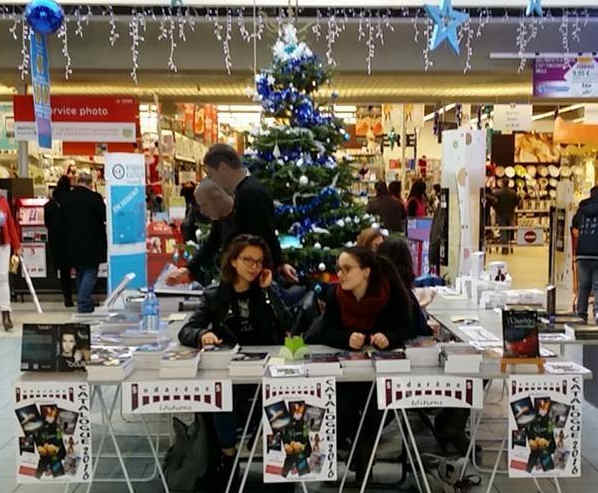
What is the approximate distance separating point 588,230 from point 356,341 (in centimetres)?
465

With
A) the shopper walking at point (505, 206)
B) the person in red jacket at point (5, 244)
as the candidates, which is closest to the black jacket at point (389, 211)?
the person in red jacket at point (5, 244)

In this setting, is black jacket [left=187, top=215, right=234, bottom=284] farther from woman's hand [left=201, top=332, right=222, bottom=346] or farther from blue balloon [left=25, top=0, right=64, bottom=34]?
blue balloon [left=25, top=0, right=64, bottom=34]

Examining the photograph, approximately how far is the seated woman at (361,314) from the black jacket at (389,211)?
566 cm

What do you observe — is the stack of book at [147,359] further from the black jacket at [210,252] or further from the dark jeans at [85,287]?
the dark jeans at [85,287]

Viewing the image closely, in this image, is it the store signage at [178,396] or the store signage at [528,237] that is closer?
the store signage at [178,396]

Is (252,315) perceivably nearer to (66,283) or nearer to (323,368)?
(323,368)

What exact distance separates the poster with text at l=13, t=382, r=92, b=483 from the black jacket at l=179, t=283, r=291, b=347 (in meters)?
0.70

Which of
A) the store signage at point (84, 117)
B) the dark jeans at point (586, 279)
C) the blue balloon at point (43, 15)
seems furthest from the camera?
the store signage at point (84, 117)

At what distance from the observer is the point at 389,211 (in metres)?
9.10

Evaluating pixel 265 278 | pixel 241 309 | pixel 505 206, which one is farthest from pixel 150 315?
pixel 505 206

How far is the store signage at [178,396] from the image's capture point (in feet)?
9.07

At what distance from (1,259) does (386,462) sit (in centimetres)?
495

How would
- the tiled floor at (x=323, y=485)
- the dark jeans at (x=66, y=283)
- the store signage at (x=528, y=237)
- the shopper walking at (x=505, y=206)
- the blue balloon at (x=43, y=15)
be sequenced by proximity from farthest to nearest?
the shopper walking at (x=505, y=206) < the store signage at (x=528, y=237) < the dark jeans at (x=66, y=283) < the blue balloon at (x=43, y=15) < the tiled floor at (x=323, y=485)

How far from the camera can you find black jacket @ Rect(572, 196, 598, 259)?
6.96 metres
